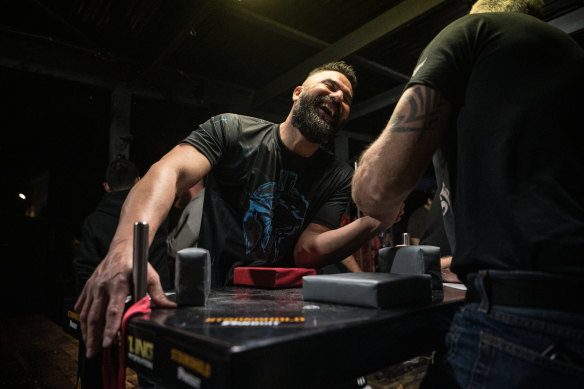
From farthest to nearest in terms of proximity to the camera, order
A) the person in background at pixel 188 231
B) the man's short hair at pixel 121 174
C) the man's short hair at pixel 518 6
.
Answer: the man's short hair at pixel 121 174 < the person in background at pixel 188 231 < the man's short hair at pixel 518 6

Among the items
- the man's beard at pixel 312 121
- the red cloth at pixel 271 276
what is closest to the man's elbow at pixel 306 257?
the red cloth at pixel 271 276

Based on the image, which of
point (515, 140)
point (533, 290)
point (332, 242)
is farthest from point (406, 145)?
point (332, 242)

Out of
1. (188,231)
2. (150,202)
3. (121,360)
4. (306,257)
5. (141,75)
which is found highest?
(141,75)

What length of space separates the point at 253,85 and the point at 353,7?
6.53 feet

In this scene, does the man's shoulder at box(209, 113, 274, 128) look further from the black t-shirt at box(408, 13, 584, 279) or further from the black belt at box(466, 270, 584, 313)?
the black belt at box(466, 270, 584, 313)

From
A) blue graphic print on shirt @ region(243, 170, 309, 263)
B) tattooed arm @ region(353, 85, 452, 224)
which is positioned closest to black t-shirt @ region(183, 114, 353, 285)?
blue graphic print on shirt @ region(243, 170, 309, 263)

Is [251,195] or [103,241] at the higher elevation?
[251,195]

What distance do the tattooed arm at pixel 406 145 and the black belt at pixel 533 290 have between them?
276mm

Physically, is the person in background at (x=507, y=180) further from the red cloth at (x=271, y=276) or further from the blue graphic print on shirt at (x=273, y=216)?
the blue graphic print on shirt at (x=273, y=216)

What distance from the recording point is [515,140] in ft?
2.24

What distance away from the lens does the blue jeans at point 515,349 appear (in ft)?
1.88

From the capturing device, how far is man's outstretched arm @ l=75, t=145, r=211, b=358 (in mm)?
723

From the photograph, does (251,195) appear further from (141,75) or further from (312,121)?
(141,75)

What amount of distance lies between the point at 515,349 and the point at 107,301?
0.80 metres
